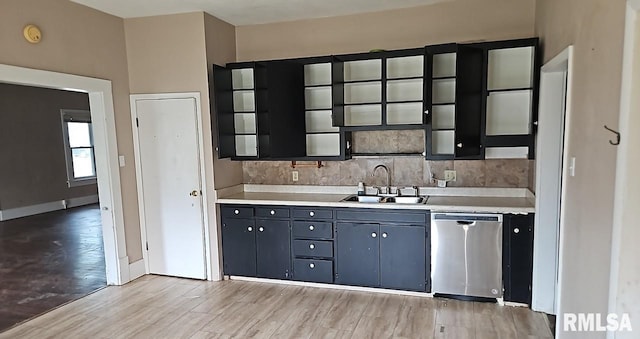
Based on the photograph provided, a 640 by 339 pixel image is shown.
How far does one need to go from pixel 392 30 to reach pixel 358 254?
7.59 feet

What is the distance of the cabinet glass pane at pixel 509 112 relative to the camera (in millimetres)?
3540

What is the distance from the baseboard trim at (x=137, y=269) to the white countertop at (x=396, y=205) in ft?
3.89

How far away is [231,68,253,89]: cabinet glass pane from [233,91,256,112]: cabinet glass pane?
7cm

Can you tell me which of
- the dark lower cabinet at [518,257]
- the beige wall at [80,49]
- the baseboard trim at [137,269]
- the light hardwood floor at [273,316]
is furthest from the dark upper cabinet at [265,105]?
the dark lower cabinet at [518,257]

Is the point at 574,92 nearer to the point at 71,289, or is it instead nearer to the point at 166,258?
the point at 166,258

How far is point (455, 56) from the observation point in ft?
12.1

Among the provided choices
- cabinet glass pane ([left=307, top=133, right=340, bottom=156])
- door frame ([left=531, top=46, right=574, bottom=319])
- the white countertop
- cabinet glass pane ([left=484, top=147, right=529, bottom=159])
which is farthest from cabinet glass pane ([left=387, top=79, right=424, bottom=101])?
door frame ([left=531, top=46, right=574, bottom=319])

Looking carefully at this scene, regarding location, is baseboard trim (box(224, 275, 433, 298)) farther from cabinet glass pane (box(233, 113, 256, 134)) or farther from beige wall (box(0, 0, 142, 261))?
cabinet glass pane (box(233, 113, 256, 134))

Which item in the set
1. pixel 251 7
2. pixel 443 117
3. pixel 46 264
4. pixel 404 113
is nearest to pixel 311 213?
pixel 404 113

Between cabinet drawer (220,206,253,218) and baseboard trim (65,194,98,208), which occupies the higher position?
cabinet drawer (220,206,253,218)

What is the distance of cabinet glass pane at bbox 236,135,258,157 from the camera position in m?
4.42

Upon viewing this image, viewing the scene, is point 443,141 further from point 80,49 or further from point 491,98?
point 80,49

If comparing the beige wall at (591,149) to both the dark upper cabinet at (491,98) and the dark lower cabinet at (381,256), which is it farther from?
the dark lower cabinet at (381,256)

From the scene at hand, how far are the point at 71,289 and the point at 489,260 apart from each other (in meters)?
4.12
